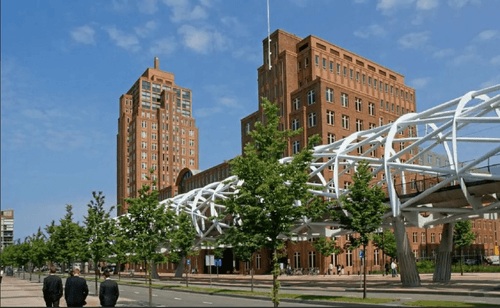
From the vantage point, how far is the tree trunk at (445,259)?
4172 centimetres

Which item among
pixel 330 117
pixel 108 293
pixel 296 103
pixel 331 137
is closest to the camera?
pixel 108 293

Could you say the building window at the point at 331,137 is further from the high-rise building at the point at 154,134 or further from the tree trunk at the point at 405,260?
the high-rise building at the point at 154,134

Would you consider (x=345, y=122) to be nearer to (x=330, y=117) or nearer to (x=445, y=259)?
(x=330, y=117)

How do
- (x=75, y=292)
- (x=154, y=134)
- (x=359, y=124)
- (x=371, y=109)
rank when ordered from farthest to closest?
(x=154, y=134), (x=371, y=109), (x=359, y=124), (x=75, y=292)

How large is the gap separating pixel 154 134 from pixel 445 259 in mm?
129569

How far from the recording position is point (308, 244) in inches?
3044

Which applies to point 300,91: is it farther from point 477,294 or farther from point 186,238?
point 477,294

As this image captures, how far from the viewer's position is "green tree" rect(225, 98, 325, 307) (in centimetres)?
2280

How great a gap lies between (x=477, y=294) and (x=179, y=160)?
461ft

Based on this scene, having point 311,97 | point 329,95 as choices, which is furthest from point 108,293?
point 329,95

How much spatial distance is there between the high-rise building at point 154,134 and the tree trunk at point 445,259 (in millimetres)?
118116

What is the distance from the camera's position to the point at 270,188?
2309cm

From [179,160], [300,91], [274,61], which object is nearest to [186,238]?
[300,91]

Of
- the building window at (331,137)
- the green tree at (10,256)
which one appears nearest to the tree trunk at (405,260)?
the building window at (331,137)
